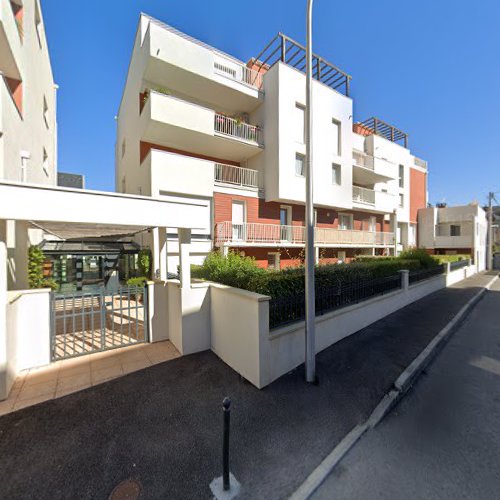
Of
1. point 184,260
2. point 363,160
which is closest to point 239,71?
point 363,160

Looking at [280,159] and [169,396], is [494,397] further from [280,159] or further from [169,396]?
[280,159]

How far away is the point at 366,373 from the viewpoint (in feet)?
15.2

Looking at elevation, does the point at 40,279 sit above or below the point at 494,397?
above

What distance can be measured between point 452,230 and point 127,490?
3475 cm

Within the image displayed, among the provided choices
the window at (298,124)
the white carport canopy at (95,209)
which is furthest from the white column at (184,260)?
the window at (298,124)

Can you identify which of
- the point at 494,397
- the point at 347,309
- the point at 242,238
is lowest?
the point at 494,397

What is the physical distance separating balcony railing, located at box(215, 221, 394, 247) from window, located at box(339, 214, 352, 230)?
4.63 feet

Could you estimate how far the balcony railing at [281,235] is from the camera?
39.0ft

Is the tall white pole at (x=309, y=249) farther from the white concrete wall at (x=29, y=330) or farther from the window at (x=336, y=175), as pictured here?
the window at (x=336, y=175)

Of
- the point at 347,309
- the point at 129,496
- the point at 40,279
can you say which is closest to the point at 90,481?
the point at 129,496

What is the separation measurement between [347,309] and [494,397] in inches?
113

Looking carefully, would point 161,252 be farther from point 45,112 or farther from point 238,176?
point 45,112

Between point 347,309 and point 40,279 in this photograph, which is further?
point 40,279

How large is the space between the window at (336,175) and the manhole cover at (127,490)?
A: 16.1 m
